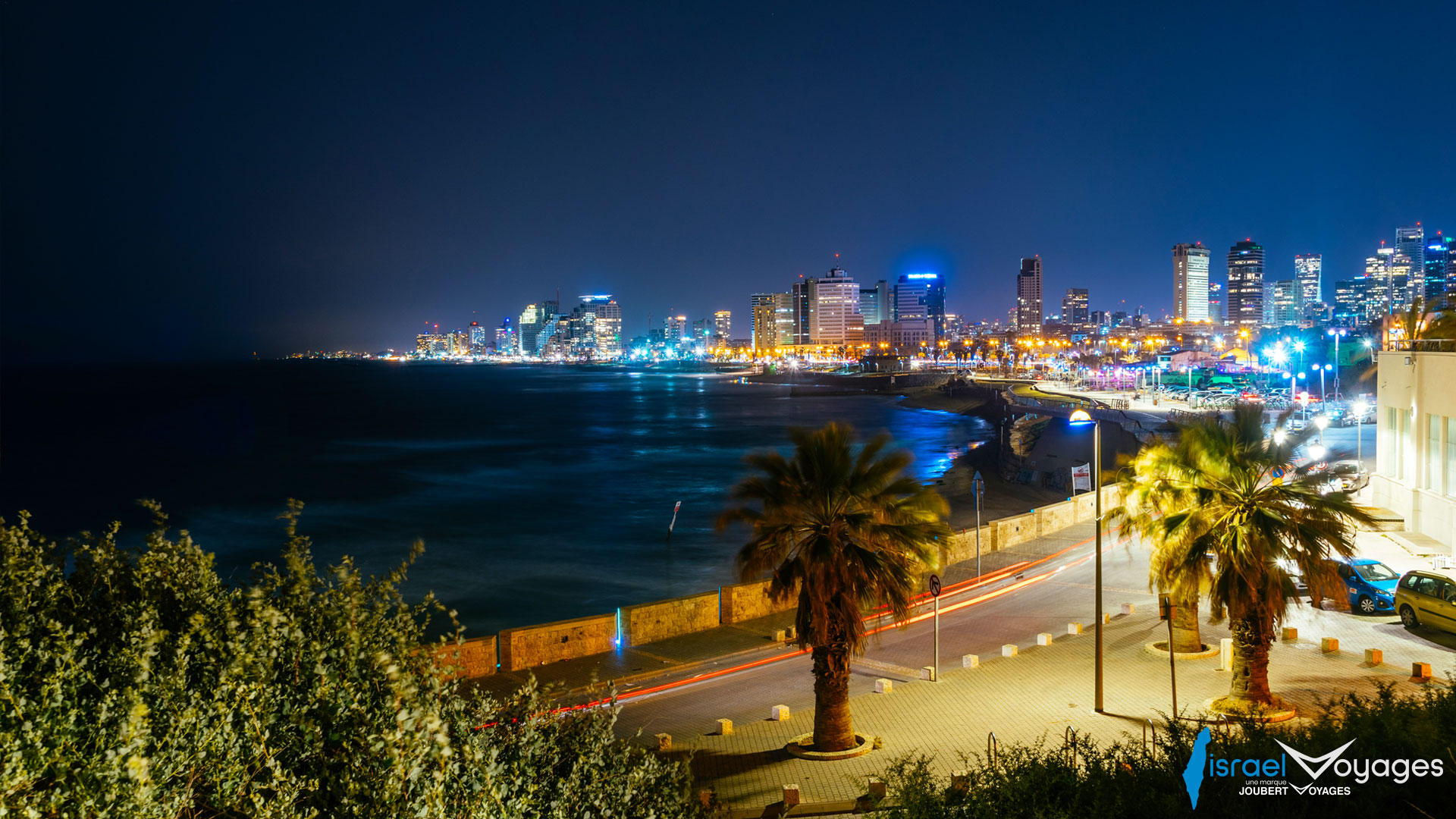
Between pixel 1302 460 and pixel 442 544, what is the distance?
36154 mm

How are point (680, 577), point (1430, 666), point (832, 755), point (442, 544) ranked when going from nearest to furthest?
point (832, 755)
point (1430, 666)
point (680, 577)
point (442, 544)

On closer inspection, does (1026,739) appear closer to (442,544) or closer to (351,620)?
(351,620)

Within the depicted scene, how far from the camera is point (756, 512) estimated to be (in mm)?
12898

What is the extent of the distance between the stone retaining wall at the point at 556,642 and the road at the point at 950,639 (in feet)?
8.15

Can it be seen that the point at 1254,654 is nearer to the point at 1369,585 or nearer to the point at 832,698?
the point at 832,698

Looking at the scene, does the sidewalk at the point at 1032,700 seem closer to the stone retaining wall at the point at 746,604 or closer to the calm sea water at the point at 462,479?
the calm sea water at the point at 462,479

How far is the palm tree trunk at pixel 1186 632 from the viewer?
52.7ft

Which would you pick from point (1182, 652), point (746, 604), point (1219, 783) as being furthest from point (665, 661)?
point (1219, 783)

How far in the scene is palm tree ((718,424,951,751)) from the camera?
1199 centimetres

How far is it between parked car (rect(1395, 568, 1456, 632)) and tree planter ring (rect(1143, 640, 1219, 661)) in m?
3.95

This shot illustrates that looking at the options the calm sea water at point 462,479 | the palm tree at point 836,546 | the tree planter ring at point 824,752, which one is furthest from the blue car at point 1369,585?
the calm sea water at point 462,479

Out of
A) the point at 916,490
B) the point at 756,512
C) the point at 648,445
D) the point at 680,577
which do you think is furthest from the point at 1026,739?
the point at 648,445

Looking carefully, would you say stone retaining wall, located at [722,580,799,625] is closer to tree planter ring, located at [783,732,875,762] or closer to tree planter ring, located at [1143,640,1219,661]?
tree planter ring, located at [783,732,875,762]

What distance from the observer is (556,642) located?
57.4 ft
